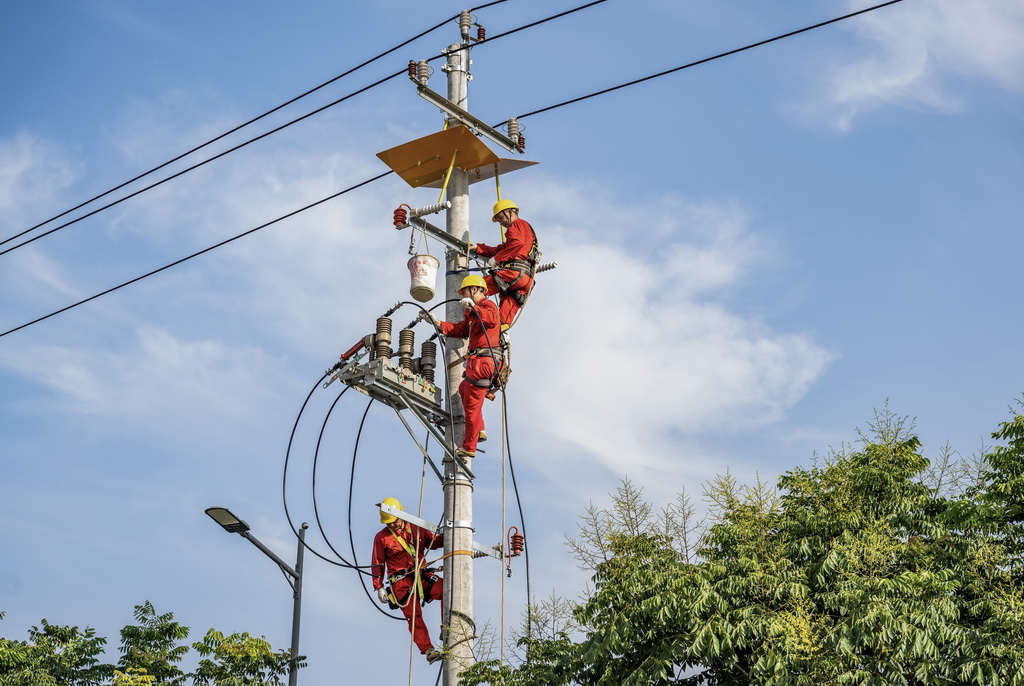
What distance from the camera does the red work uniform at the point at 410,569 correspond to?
49.9ft

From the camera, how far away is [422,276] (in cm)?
1560

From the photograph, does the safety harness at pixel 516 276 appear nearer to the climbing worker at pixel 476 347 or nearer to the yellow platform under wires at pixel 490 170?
the climbing worker at pixel 476 347

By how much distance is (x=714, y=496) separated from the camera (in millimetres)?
13953

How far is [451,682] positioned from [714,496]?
11.6ft

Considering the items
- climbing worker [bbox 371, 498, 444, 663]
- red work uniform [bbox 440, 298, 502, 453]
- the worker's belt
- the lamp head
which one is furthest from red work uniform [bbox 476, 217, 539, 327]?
the lamp head

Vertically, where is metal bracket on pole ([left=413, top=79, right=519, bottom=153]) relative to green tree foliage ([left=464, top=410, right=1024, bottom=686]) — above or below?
above

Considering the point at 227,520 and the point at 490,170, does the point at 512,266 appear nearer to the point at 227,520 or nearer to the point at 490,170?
the point at 490,170

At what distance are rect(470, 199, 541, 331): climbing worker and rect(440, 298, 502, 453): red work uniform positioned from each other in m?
0.46

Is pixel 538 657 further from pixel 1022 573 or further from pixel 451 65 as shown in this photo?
pixel 451 65

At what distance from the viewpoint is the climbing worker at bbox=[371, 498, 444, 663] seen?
15.2 metres

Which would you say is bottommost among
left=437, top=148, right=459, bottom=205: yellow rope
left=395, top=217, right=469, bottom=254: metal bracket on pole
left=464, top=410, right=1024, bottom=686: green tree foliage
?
left=464, top=410, right=1024, bottom=686: green tree foliage

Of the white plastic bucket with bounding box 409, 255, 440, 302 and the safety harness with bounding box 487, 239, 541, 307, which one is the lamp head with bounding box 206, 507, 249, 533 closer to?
the white plastic bucket with bounding box 409, 255, 440, 302

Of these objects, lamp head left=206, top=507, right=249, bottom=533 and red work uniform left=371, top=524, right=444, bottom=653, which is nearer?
red work uniform left=371, top=524, right=444, bottom=653

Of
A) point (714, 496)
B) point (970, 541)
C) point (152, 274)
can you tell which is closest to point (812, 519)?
point (714, 496)
